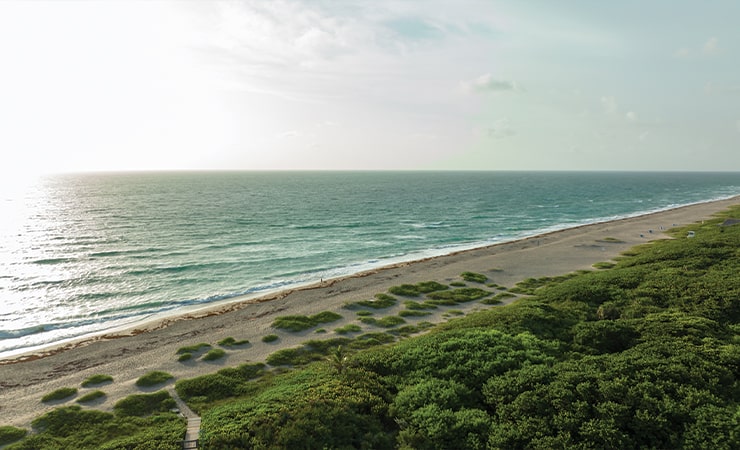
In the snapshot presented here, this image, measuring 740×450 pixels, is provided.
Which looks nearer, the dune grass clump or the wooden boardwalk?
the wooden boardwalk

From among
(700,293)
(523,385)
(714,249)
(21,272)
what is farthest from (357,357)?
(21,272)

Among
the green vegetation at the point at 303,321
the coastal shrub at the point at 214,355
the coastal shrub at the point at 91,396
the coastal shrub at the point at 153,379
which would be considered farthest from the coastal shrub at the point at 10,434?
the green vegetation at the point at 303,321

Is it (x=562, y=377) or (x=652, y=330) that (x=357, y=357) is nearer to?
(x=562, y=377)

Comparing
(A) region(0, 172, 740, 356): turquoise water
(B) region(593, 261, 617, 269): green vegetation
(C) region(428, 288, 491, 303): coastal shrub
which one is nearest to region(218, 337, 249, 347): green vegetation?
(A) region(0, 172, 740, 356): turquoise water

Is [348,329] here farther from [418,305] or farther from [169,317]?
[169,317]

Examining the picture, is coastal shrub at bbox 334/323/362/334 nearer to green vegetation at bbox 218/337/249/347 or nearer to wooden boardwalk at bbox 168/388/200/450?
green vegetation at bbox 218/337/249/347

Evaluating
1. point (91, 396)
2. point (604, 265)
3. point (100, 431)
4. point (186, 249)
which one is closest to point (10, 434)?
point (91, 396)
